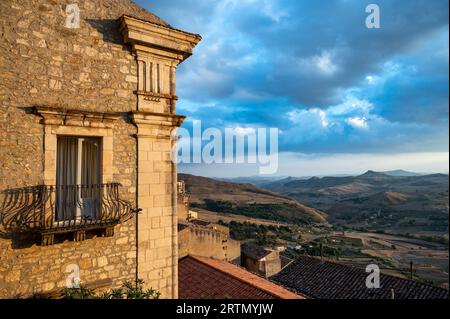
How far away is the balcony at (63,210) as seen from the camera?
4570 millimetres

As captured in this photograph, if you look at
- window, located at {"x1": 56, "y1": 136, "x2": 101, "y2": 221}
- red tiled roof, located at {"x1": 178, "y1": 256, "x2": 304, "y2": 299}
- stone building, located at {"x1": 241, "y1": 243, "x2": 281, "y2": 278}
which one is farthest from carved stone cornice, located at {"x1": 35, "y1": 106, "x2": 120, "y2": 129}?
stone building, located at {"x1": 241, "y1": 243, "x2": 281, "y2": 278}

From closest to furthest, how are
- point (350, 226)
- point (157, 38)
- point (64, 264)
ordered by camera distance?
point (64, 264)
point (157, 38)
point (350, 226)

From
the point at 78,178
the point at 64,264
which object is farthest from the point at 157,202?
the point at 64,264

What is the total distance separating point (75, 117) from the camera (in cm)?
514

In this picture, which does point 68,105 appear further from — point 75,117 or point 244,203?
point 244,203

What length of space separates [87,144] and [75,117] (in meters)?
0.57

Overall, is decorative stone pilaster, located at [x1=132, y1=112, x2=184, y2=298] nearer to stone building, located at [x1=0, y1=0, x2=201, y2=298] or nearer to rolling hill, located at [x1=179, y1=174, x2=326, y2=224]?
stone building, located at [x1=0, y1=0, x2=201, y2=298]

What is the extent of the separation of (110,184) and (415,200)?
8647 centimetres

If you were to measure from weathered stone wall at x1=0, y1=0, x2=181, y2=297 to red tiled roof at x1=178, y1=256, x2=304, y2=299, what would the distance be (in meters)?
6.80

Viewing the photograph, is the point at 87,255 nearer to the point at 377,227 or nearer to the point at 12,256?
the point at 12,256

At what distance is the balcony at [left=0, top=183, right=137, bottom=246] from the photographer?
4.57 m

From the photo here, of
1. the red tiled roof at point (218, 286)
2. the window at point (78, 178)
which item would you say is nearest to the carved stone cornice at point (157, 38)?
the window at point (78, 178)

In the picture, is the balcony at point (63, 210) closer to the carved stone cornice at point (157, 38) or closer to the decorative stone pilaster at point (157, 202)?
the decorative stone pilaster at point (157, 202)
